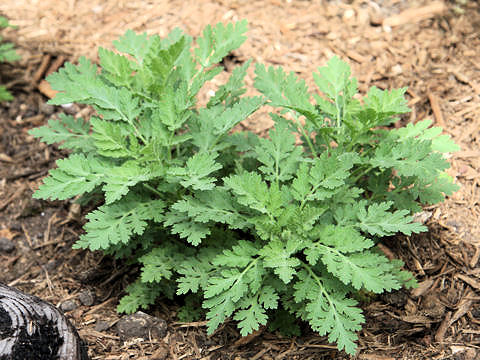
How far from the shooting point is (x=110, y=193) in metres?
2.80

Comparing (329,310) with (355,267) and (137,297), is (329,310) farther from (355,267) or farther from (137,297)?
(137,297)

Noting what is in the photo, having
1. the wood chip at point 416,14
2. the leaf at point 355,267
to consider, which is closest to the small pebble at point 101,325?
the leaf at point 355,267

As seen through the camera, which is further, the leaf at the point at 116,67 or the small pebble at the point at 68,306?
the small pebble at the point at 68,306

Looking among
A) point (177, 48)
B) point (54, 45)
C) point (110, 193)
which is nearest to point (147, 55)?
point (177, 48)

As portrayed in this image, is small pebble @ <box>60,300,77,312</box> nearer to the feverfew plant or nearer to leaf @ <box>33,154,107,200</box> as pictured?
the feverfew plant

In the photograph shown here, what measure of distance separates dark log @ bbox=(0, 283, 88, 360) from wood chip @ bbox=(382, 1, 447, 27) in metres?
3.89

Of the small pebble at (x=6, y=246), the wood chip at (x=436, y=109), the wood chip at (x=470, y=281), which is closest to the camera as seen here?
the wood chip at (x=470, y=281)

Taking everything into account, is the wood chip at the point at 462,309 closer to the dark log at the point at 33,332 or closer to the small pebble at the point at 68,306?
the dark log at the point at 33,332

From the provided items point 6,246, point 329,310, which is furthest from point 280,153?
point 6,246

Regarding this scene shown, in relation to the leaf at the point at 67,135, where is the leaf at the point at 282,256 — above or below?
below

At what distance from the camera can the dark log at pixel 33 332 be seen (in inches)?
92.0

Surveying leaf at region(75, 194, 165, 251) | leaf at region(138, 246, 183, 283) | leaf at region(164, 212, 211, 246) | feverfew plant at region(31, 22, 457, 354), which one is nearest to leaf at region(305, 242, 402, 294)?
feverfew plant at region(31, 22, 457, 354)

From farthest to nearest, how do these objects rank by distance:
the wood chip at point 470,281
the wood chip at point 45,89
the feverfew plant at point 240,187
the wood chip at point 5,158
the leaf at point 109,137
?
the wood chip at point 45,89 < the wood chip at point 5,158 < the wood chip at point 470,281 < the leaf at point 109,137 < the feverfew plant at point 240,187

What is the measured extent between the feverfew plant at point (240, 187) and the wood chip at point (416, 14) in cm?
180
